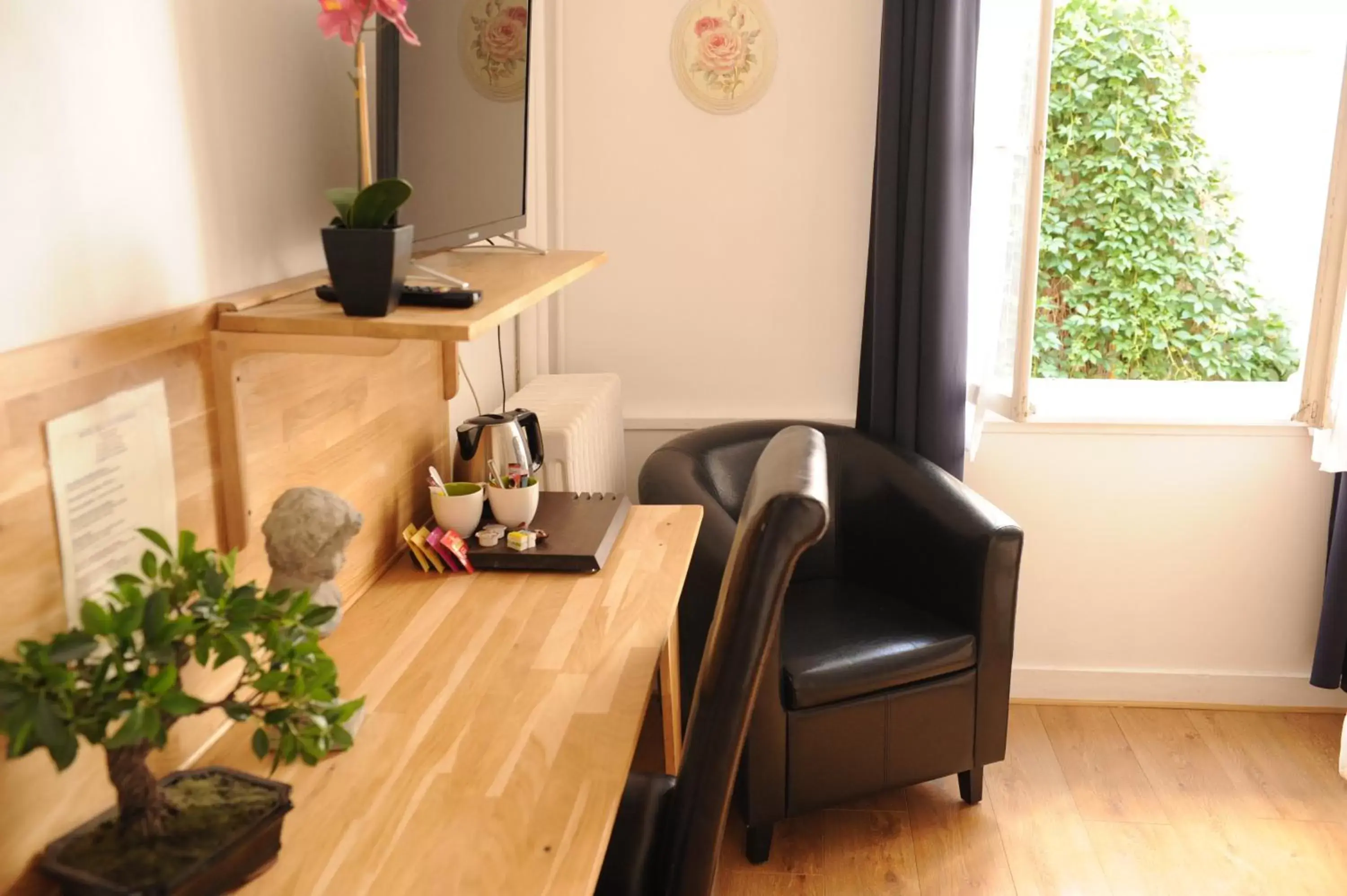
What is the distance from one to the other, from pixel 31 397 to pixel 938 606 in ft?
6.88

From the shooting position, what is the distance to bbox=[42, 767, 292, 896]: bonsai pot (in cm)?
105

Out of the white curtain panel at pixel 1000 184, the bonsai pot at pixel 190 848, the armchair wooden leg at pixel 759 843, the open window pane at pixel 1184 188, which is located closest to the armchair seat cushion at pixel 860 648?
the armchair wooden leg at pixel 759 843

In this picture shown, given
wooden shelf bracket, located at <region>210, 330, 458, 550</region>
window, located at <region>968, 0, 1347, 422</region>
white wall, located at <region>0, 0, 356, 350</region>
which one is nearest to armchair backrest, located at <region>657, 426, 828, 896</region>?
wooden shelf bracket, located at <region>210, 330, 458, 550</region>

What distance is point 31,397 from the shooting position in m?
1.10

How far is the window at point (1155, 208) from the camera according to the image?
9.75 ft

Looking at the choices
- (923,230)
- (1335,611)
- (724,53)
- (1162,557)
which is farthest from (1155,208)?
(724,53)

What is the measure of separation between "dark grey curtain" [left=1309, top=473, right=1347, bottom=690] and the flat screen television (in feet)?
7.62

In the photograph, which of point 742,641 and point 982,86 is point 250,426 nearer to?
point 742,641

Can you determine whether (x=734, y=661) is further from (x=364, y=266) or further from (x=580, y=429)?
(x=580, y=429)

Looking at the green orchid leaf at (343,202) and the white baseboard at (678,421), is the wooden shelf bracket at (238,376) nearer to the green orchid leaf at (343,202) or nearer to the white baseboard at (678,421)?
the green orchid leaf at (343,202)

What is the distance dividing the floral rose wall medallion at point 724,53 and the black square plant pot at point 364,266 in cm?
186

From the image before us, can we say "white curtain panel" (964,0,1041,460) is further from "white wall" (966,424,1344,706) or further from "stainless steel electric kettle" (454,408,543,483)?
"stainless steel electric kettle" (454,408,543,483)

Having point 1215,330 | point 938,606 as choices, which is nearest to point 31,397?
point 938,606

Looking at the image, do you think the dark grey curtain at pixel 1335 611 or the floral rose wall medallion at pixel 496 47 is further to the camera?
the dark grey curtain at pixel 1335 611
